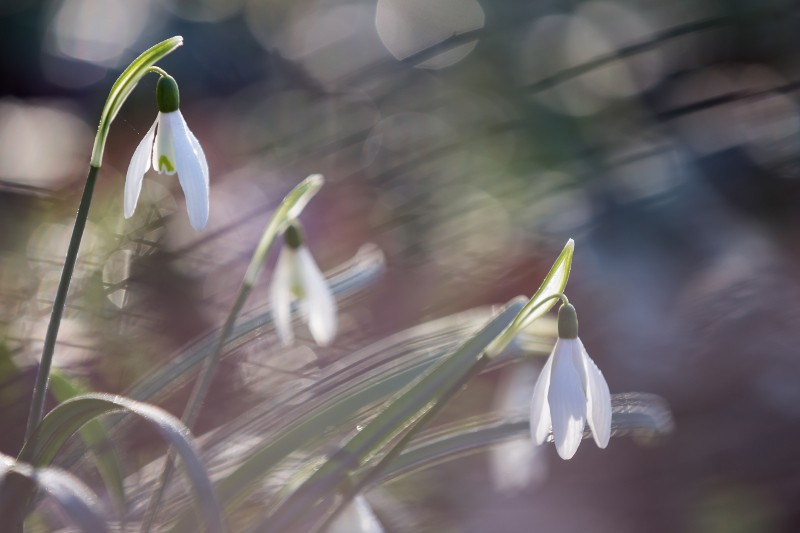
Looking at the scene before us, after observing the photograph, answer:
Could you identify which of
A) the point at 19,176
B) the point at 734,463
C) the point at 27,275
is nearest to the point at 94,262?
the point at 27,275

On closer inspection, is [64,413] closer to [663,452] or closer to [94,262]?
[94,262]

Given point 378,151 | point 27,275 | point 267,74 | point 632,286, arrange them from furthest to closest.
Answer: point 267,74, point 378,151, point 632,286, point 27,275

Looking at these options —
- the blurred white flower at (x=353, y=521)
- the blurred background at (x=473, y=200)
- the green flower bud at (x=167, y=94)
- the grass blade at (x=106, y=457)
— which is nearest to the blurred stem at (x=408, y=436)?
the blurred white flower at (x=353, y=521)

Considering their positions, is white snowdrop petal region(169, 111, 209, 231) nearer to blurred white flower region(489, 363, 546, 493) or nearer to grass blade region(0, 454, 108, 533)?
grass blade region(0, 454, 108, 533)

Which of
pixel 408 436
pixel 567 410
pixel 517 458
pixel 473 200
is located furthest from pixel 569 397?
pixel 473 200

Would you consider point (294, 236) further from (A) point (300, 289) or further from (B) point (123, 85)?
(B) point (123, 85)

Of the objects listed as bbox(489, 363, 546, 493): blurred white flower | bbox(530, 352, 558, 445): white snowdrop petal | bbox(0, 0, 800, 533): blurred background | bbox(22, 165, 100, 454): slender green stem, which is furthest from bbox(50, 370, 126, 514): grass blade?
bbox(489, 363, 546, 493): blurred white flower

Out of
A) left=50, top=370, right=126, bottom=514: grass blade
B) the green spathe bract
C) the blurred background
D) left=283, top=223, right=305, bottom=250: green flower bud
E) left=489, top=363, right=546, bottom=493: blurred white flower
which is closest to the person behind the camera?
the green spathe bract
